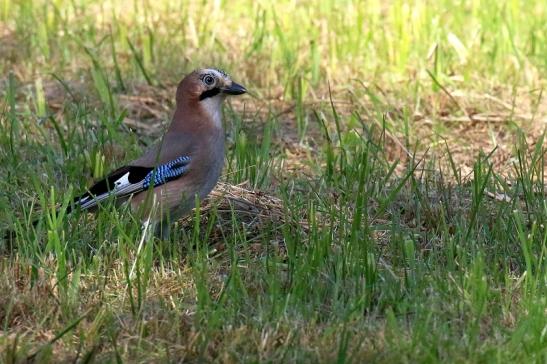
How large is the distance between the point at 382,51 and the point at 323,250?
137 inches

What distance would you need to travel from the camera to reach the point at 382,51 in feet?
25.8

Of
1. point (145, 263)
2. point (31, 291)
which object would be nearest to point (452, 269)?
point (145, 263)

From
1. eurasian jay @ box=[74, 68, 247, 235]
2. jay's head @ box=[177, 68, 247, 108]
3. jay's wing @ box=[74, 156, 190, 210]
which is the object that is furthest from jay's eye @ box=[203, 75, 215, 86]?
jay's wing @ box=[74, 156, 190, 210]

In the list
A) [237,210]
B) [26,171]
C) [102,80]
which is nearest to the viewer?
[237,210]

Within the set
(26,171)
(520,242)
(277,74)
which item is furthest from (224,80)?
(277,74)

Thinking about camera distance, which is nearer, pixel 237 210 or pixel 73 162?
pixel 237 210

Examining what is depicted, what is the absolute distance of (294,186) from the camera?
229 inches

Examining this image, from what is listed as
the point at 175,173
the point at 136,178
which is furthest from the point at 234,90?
the point at 136,178

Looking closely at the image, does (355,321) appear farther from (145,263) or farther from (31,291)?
(31,291)

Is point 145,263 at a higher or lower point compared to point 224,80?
lower

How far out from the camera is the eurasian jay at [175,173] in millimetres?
5168

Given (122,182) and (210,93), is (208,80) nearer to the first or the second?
(210,93)

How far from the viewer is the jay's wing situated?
17.0 feet

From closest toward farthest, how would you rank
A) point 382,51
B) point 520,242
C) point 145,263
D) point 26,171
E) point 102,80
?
point 145,263 < point 520,242 < point 26,171 < point 102,80 < point 382,51
